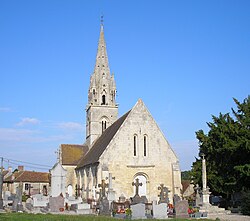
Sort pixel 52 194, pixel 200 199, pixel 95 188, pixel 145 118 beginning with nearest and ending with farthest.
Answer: pixel 200 199, pixel 52 194, pixel 95 188, pixel 145 118

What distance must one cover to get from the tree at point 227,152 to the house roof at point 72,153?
1727 cm

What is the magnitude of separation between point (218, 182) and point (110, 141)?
993 cm

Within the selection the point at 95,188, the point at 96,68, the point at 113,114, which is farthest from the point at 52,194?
the point at 96,68

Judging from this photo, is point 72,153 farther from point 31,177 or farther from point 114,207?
point 114,207

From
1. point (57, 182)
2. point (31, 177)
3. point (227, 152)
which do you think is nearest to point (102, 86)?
point (31, 177)

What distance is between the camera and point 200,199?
Result: 1064 inches

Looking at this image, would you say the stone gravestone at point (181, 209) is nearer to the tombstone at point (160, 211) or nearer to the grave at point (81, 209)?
the tombstone at point (160, 211)

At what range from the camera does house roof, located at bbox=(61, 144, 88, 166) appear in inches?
1770

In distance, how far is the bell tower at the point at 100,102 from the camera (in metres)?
47.8

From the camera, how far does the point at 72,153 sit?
153 feet

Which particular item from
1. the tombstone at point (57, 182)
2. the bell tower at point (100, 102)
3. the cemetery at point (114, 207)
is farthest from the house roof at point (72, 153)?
the tombstone at point (57, 182)

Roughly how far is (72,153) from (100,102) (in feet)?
23.8

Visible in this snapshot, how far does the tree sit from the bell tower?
17449 millimetres

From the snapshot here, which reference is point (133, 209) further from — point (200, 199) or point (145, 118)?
point (145, 118)
